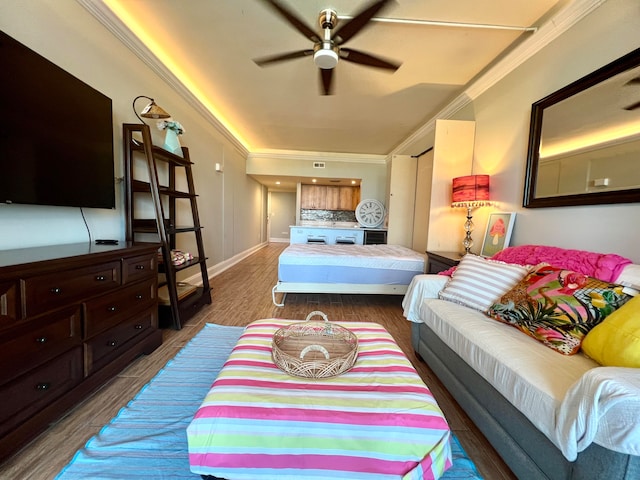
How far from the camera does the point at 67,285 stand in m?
1.19

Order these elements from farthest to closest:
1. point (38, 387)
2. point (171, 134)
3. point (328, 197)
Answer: point (328, 197), point (171, 134), point (38, 387)

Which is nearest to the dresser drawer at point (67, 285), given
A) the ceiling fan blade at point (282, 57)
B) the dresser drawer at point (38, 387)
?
the dresser drawer at point (38, 387)

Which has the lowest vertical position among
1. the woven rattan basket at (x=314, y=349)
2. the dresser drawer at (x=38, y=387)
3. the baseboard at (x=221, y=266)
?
the baseboard at (x=221, y=266)

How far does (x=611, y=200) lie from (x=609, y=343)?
104cm

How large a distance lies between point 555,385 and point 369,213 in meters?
4.62

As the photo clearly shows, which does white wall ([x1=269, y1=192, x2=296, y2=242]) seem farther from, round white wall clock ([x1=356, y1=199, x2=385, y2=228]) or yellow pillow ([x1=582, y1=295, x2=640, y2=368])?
yellow pillow ([x1=582, y1=295, x2=640, y2=368])

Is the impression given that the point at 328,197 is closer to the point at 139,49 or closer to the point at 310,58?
the point at 310,58

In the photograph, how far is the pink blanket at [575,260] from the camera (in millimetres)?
1218

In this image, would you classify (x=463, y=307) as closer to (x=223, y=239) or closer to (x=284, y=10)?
(x=284, y=10)

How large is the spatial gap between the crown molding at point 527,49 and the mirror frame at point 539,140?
44 centimetres

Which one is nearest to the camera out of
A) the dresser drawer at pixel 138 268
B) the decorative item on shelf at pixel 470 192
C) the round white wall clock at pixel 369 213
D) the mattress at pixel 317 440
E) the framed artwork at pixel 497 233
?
the mattress at pixel 317 440

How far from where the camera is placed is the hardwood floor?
1028 millimetres

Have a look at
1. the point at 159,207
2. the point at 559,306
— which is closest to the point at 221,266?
the point at 159,207

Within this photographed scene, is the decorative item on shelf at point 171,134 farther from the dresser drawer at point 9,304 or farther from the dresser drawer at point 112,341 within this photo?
the dresser drawer at point 9,304
